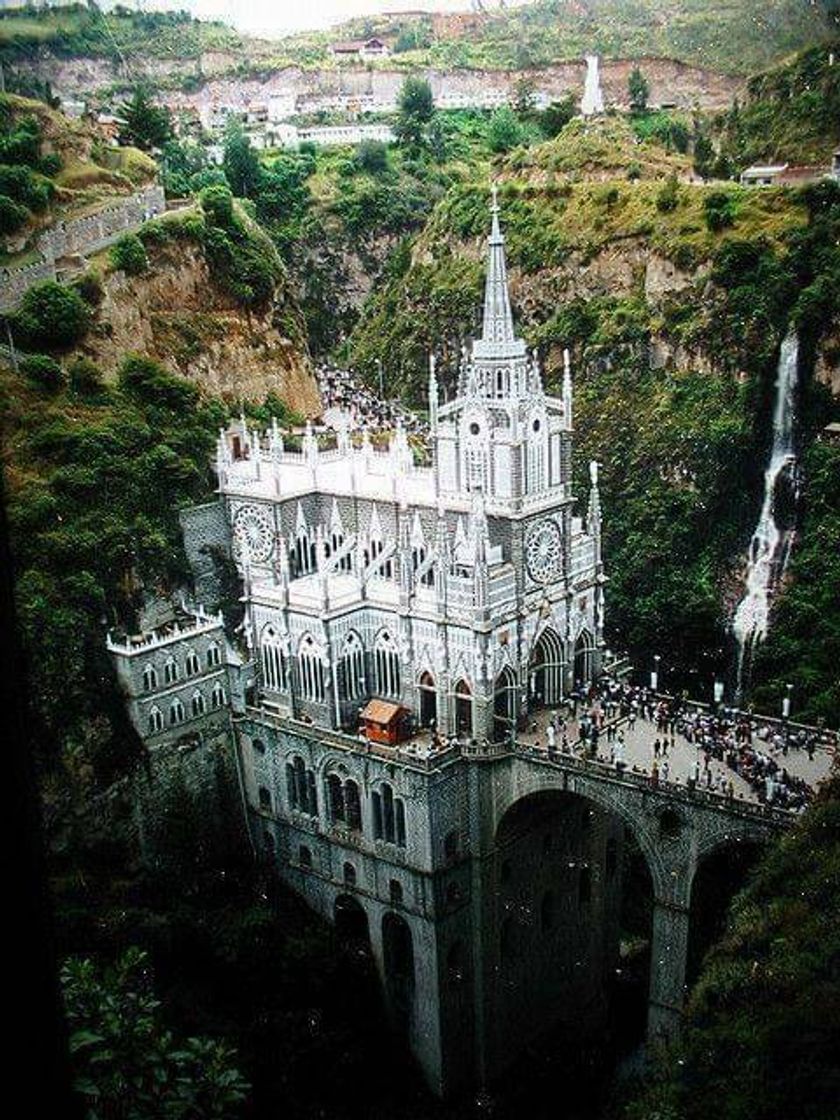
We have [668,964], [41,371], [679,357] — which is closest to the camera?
[668,964]

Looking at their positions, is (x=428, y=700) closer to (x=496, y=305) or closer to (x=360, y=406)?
(x=496, y=305)

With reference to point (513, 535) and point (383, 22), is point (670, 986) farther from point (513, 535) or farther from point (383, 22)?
point (383, 22)

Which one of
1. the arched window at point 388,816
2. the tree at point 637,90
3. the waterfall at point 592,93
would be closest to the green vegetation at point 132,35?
the arched window at point 388,816

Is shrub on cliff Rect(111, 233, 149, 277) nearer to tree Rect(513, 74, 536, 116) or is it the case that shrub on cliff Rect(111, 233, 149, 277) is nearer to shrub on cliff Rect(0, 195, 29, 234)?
shrub on cliff Rect(0, 195, 29, 234)

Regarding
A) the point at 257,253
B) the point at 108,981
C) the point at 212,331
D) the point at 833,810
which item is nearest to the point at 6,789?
the point at 108,981

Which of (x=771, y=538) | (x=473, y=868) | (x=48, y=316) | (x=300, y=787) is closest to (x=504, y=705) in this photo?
(x=473, y=868)
